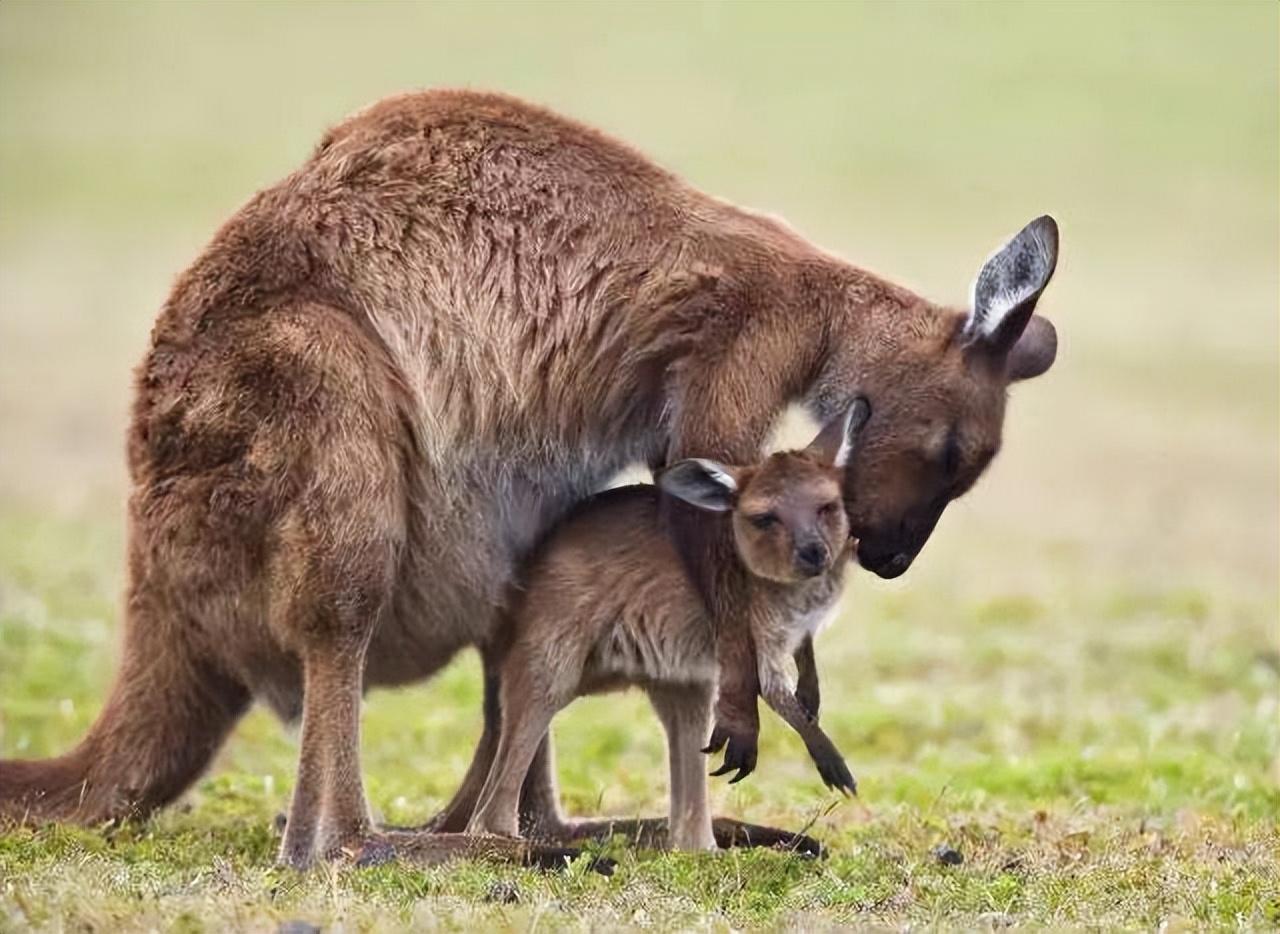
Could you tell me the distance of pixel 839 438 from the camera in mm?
7434

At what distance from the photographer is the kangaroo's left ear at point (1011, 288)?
7184mm

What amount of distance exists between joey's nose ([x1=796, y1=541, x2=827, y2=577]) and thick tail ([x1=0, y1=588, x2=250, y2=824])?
1.97 m

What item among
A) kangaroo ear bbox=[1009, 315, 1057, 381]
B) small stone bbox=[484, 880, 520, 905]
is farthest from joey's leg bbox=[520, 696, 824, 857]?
kangaroo ear bbox=[1009, 315, 1057, 381]

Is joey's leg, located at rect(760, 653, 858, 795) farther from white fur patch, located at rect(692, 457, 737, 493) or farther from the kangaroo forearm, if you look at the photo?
white fur patch, located at rect(692, 457, 737, 493)

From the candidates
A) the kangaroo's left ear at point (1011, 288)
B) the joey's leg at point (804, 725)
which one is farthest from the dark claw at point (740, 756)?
the kangaroo's left ear at point (1011, 288)

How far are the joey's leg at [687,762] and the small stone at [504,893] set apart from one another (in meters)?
1.04

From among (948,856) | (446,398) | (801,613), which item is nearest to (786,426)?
(801,613)

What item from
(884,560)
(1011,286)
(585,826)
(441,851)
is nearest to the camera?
(441,851)

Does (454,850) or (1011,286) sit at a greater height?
(1011,286)

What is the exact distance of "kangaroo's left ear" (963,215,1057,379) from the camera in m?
7.18

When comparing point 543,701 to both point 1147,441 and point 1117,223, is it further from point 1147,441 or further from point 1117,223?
point 1117,223

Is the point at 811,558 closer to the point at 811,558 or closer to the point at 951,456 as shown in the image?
the point at 811,558

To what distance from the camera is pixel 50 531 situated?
657 inches

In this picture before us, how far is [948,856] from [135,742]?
2697 mm
